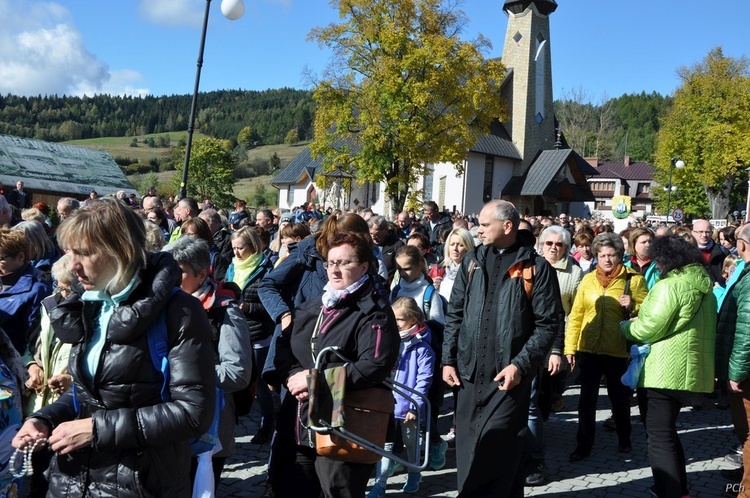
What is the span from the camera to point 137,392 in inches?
94.5

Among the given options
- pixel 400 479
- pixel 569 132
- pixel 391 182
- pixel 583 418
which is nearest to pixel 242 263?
pixel 400 479

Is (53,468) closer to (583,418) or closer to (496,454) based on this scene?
(496,454)

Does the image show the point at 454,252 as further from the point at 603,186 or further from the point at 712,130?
the point at 603,186

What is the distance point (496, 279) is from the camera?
4566mm

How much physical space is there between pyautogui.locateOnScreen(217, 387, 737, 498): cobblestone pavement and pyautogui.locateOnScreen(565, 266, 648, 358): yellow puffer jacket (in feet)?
3.37

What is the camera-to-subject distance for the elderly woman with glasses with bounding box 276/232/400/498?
3430 mm

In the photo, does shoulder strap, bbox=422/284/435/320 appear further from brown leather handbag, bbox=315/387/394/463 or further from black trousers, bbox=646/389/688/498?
brown leather handbag, bbox=315/387/394/463

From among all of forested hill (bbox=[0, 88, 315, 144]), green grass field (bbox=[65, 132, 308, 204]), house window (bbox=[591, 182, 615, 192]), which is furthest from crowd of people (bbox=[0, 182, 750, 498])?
forested hill (bbox=[0, 88, 315, 144])

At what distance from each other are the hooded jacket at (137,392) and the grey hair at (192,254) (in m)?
1.22

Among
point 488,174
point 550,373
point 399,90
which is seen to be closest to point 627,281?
point 550,373

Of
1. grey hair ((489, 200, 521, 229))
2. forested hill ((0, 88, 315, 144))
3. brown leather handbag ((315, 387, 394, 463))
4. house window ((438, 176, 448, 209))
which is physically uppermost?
forested hill ((0, 88, 315, 144))

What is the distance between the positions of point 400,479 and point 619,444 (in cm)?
231

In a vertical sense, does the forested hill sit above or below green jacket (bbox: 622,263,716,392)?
above

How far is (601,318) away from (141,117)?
128 metres
